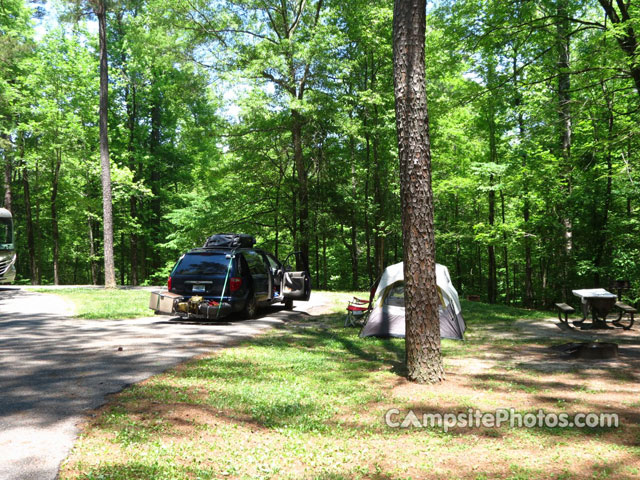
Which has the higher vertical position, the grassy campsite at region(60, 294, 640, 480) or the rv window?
the rv window

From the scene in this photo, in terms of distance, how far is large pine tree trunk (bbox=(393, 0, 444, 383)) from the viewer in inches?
224

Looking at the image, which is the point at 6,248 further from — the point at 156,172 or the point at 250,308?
the point at 156,172

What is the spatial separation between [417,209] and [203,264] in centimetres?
627

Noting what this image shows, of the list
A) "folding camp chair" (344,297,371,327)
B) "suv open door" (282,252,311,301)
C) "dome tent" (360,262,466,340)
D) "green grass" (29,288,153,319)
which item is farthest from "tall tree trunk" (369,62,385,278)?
"dome tent" (360,262,466,340)

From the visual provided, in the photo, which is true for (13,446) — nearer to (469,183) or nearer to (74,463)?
(74,463)

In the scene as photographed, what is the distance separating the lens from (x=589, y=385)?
18.4 ft

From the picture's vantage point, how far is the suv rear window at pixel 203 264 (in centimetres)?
1033

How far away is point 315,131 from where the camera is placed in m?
20.9

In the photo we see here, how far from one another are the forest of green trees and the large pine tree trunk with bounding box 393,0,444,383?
583 cm

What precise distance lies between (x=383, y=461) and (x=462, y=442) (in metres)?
0.85

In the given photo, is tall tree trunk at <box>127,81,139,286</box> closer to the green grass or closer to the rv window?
the rv window

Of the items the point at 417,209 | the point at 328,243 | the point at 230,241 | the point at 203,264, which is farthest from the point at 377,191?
the point at 417,209

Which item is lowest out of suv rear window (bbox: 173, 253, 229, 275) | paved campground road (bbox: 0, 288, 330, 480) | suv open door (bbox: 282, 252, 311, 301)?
paved campground road (bbox: 0, 288, 330, 480)

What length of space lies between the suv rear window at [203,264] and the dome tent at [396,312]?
3565 mm
